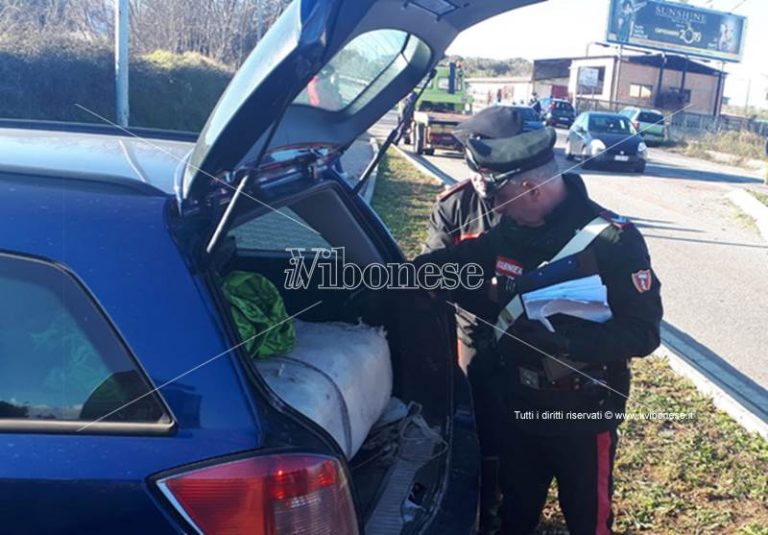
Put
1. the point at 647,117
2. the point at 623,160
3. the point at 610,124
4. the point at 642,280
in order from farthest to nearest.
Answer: the point at 647,117
the point at 610,124
the point at 623,160
the point at 642,280

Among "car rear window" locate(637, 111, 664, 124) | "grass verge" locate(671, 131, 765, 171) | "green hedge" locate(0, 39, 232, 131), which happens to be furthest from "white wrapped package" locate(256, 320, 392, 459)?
"car rear window" locate(637, 111, 664, 124)

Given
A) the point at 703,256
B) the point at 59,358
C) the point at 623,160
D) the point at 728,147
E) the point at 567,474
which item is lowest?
the point at 703,256

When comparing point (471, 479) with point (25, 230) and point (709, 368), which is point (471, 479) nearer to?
point (25, 230)

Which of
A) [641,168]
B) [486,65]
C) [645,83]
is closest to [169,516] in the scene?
[641,168]

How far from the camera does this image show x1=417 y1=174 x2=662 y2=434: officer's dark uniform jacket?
2469 mm

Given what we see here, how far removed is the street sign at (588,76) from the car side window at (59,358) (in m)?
59.3

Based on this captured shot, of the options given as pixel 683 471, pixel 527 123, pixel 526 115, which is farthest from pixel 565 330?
pixel 526 115

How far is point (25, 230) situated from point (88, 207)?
0.13m

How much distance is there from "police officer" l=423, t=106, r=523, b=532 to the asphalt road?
3252mm

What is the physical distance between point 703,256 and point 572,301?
325 inches

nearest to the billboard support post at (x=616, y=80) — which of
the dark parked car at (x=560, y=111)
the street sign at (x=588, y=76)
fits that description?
the street sign at (x=588, y=76)

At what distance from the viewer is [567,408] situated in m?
2.61

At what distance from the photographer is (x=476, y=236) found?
9.78 ft

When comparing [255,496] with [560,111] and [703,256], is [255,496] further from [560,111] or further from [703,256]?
[560,111]
